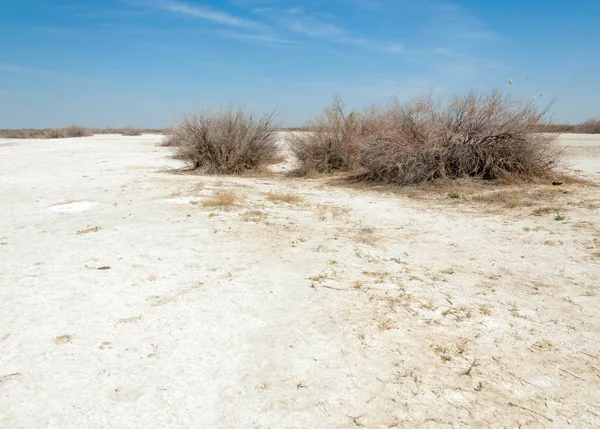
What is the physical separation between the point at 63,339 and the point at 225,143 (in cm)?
1282

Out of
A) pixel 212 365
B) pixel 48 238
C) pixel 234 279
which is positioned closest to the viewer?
pixel 212 365

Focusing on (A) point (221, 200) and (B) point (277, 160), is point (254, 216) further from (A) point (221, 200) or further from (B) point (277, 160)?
(B) point (277, 160)

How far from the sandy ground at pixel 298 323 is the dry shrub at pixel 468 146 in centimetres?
444

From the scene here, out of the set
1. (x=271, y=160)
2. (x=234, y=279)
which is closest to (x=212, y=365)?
(x=234, y=279)

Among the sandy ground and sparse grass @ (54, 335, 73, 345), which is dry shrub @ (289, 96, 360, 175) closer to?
the sandy ground

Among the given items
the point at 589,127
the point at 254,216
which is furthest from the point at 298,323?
the point at 589,127

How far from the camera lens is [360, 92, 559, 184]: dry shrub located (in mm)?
11883

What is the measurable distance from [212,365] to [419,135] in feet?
35.4

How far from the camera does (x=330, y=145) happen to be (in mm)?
15789

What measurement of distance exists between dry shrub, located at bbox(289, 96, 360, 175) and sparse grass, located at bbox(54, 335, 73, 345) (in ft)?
40.6

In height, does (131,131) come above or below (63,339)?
above

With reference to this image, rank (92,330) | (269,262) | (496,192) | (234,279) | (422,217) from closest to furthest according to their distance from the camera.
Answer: (92,330), (234,279), (269,262), (422,217), (496,192)

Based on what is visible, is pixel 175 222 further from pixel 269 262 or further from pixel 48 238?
pixel 269 262

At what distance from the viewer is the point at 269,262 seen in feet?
18.1
